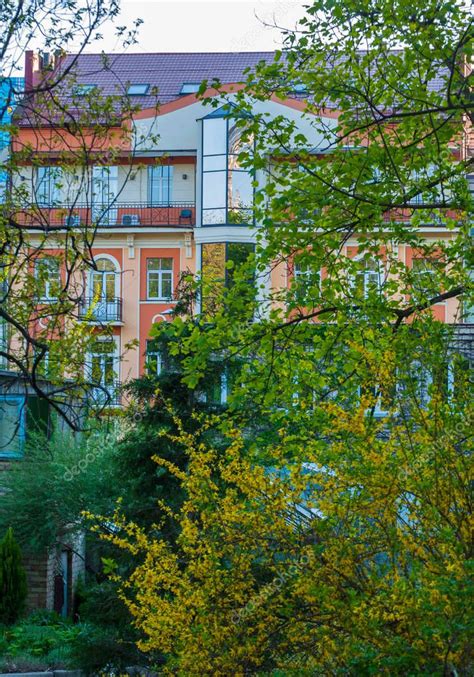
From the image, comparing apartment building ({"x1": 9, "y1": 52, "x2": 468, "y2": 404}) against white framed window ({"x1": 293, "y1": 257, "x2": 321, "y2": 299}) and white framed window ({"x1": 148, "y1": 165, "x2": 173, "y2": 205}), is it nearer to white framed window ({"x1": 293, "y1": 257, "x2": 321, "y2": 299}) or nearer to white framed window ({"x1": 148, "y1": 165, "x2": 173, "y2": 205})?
white framed window ({"x1": 148, "y1": 165, "x2": 173, "y2": 205})

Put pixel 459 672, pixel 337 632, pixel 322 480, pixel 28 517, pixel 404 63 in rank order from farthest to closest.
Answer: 1. pixel 28 517
2. pixel 404 63
3. pixel 322 480
4. pixel 337 632
5. pixel 459 672

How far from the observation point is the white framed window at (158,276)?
149 feet

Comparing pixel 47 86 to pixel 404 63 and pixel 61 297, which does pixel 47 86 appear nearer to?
pixel 61 297

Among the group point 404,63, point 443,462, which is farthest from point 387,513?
point 404,63

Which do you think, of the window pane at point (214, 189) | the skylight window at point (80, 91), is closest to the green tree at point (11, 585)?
the skylight window at point (80, 91)

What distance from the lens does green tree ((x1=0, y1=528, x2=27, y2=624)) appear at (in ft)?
79.8

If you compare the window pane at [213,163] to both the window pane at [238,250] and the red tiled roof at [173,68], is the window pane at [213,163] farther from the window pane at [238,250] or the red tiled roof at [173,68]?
the red tiled roof at [173,68]

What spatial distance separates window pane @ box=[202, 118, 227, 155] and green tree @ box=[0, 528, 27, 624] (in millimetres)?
19816

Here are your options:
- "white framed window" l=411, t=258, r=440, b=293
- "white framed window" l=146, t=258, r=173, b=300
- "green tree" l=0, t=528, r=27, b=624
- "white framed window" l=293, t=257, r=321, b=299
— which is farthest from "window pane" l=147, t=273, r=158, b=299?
"white framed window" l=293, t=257, r=321, b=299

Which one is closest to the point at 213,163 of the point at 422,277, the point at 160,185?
the point at 160,185

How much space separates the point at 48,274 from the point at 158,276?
33.0 m

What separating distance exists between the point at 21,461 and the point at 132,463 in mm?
10390

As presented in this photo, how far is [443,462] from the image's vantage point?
8.36 m

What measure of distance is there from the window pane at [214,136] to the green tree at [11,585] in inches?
780
